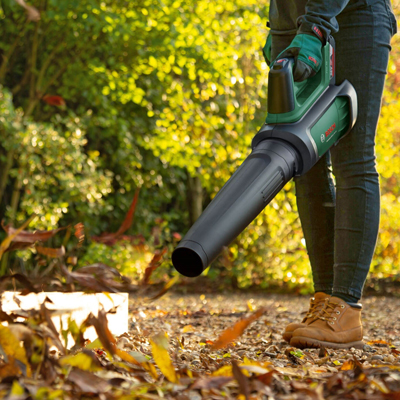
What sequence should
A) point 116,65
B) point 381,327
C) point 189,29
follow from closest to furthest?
point 381,327 < point 189,29 < point 116,65

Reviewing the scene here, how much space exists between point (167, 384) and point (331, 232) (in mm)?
1266

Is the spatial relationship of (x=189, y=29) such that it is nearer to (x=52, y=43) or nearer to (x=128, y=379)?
(x=52, y=43)

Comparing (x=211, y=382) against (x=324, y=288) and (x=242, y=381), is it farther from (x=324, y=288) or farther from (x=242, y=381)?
(x=324, y=288)

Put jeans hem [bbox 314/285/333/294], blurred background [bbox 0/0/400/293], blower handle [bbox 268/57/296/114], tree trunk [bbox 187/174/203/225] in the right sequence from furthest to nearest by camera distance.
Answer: tree trunk [bbox 187/174/203/225]
blurred background [bbox 0/0/400/293]
jeans hem [bbox 314/285/333/294]
blower handle [bbox 268/57/296/114]

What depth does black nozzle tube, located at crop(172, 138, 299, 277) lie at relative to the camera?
1.38m

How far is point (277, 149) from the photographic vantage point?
5.33 feet

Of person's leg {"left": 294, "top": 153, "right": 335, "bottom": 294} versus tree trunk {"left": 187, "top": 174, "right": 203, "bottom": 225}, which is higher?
tree trunk {"left": 187, "top": 174, "right": 203, "bottom": 225}

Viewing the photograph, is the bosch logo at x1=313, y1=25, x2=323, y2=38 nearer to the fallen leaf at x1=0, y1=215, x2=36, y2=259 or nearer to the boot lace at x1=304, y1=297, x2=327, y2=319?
the boot lace at x1=304, y1=297, x2=327, y2=319

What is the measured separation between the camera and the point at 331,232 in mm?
2074

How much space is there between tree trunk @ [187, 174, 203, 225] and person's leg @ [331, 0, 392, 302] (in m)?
4.79

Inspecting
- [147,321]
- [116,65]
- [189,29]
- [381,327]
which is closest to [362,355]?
[381,327]

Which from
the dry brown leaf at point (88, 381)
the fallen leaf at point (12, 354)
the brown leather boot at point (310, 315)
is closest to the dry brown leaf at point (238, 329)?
the dry brown leaf at point (88, 381)

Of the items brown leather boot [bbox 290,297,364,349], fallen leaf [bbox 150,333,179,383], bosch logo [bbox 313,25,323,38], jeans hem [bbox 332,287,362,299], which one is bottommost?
fallen leaf [bbox 150,333,179,383]

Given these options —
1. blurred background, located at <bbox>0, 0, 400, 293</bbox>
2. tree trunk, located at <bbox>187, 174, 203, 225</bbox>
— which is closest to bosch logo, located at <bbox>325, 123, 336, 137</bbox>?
blurred background, located at <bbox>0, 0, 400, 293</bbox>
